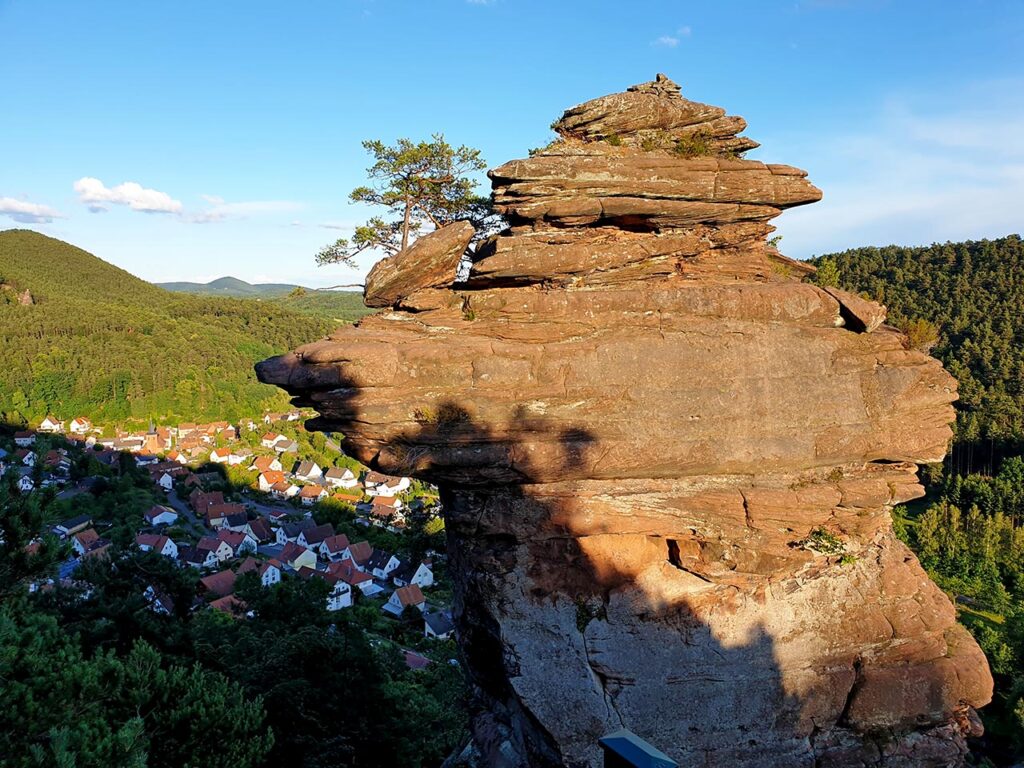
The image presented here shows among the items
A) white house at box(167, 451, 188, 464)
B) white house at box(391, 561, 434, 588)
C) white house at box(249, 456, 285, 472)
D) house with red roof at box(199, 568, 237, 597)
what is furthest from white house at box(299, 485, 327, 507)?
house with red roof at box(199, 568, 237, 597)

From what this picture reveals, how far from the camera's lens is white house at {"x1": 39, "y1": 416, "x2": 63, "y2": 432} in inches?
3575

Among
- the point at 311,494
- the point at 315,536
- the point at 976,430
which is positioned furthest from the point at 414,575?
the point at 976,430

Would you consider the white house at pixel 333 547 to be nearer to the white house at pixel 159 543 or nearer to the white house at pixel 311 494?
the white house at pixel 159 543

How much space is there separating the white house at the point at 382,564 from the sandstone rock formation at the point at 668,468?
154 ft

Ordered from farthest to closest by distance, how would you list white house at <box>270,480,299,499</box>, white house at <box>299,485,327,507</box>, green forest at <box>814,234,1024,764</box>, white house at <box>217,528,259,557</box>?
1. white house at <box>270,480,299,499</box>
2. white house at <box>299,485,327,507</box>
3. white house at <box>217,528,259,557</box>
4. green forest at <box>814,234,1024,764</box>

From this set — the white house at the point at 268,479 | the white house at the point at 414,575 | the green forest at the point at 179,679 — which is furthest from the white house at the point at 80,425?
the green forest at the point at 179,679

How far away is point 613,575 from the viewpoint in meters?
11.1

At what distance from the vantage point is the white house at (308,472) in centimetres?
8962

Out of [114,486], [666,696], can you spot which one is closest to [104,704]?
[666,696]

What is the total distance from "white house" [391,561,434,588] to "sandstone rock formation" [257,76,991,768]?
45795 millimetres

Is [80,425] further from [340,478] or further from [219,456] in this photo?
[340,478]

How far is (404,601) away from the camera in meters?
46.9

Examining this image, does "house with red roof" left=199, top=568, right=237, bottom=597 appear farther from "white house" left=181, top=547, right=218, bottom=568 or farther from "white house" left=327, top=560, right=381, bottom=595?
"white house" left=181, top=547, right=218, bottom=568

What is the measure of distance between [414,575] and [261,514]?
2629 centimetres
